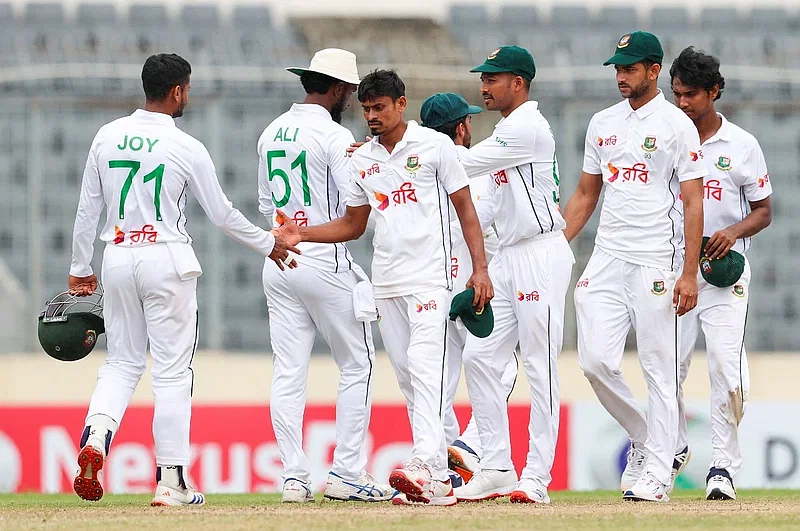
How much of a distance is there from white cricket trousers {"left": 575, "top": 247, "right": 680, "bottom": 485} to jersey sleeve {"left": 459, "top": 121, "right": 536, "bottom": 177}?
0.69 metres

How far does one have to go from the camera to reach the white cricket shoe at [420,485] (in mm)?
6250

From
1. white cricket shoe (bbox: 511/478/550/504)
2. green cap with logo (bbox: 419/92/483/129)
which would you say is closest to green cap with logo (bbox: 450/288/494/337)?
white cricket shoe (bbox: 511/478/550/504)

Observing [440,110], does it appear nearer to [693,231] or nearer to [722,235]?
[693,231]

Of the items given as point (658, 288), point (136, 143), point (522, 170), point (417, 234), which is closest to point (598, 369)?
point (658, 288)

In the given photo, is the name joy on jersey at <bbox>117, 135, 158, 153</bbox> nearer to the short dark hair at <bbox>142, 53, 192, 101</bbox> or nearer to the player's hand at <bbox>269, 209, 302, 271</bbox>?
the short dark hair at <bbox>142, 53, 192, 101</bbox>

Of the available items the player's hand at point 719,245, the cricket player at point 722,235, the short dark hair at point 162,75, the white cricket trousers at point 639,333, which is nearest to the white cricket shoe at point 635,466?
the cricket player at point 722,235

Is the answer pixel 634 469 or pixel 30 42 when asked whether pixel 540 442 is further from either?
pixel 30 42

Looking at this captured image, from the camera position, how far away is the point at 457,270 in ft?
26.2

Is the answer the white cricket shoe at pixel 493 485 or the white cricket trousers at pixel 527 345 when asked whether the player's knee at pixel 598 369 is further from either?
the white cricket shoe at pixel 493 485

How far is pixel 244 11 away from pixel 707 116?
10.5 m

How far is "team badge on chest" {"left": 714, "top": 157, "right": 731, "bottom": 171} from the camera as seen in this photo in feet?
24.8

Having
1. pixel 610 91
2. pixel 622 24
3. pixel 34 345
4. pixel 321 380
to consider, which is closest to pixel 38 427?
pixel 34 345

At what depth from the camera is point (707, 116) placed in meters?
7.61

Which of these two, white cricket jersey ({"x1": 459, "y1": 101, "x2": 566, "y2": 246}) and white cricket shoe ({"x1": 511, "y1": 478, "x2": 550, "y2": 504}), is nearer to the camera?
white cricket shoe ({"x1": 511, "y1": 478, "x2": 550, "y2": 504})
